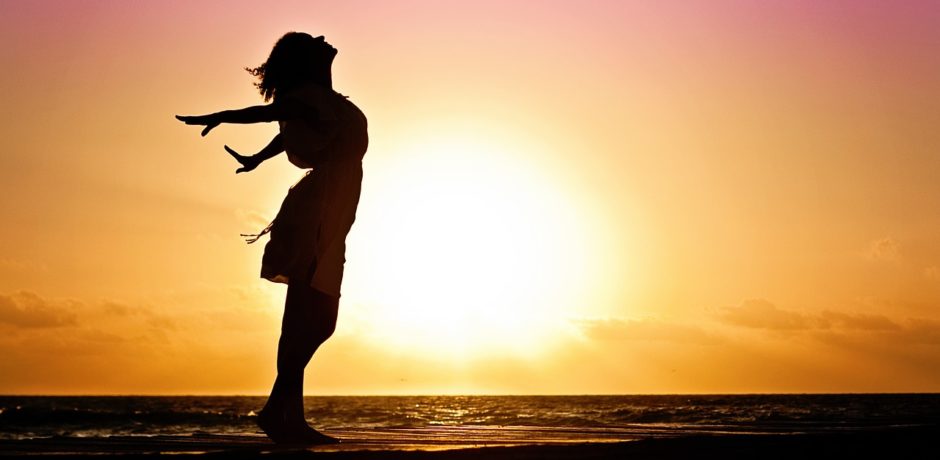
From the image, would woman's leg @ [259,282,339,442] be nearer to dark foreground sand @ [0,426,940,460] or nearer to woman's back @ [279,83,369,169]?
woman's back @ [279,83,369,169]

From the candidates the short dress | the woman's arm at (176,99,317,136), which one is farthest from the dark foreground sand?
the woman's arm at (176,99,317,136)

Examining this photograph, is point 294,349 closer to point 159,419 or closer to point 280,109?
point 280,109

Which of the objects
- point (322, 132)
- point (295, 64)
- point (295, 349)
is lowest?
point (295, 349)

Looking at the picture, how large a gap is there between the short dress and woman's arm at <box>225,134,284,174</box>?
0.10 m

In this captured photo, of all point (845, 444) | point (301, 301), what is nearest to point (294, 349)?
point (301, 301)

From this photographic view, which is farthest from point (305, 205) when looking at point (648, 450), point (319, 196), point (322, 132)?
point (648, 450)

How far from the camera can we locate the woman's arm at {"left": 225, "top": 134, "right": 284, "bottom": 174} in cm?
597

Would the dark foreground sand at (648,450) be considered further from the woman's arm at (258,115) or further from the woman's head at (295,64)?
the woman's head at (295,64)

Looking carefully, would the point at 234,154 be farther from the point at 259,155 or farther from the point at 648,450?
the point at 648,450

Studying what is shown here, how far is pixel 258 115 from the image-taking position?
18.8ft

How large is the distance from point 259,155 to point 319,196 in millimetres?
532

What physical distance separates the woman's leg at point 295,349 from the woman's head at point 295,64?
49.1 inches

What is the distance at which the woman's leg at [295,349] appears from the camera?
5.64m

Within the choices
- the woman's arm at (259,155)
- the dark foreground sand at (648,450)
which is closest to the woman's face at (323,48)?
the woman's arm at (259,155)
